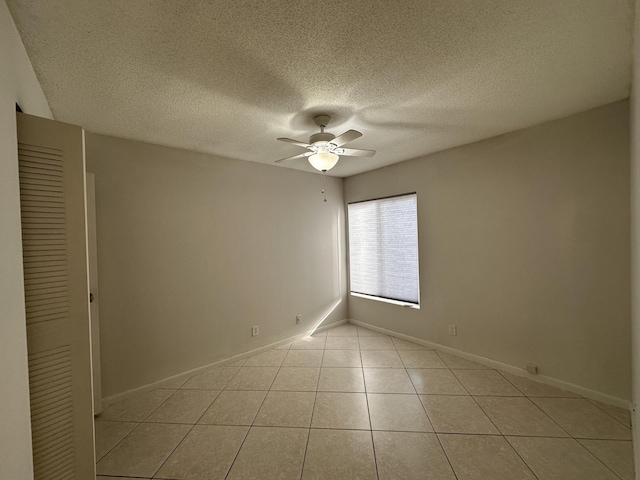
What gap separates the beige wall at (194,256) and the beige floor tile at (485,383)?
83.5 inches

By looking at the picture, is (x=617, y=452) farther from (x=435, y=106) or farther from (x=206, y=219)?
(x=206, y=219)

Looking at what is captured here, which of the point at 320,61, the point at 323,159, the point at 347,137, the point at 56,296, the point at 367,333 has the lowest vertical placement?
the point at 367,333

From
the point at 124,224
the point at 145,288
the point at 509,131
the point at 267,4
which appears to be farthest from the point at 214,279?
the point at 509,131

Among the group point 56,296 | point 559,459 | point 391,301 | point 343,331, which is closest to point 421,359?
point 391,301

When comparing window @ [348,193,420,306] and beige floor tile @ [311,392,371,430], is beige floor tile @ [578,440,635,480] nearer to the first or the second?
beige floor tile @ [311,392,371,430]

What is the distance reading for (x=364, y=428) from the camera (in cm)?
201

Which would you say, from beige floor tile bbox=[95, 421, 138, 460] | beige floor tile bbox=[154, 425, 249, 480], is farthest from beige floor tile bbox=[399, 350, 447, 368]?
beige floor tile bbox=[95, 421, 138, 460]

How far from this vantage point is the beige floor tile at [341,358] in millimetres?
3070

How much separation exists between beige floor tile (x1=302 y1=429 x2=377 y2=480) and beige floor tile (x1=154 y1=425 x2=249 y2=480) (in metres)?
0.54

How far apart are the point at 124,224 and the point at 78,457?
6.07ft

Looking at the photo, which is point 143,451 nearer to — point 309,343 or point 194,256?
point 194,256

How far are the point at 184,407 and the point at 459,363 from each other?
290 cm

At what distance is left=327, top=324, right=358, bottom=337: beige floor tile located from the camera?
4.01 metres

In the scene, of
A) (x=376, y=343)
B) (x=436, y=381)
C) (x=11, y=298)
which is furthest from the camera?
(x=376, y=343)
